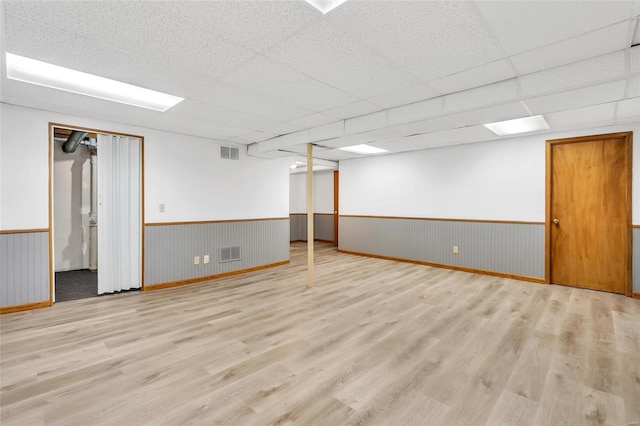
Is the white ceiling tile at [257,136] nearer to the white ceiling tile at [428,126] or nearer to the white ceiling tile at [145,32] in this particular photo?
the white ceiling tile at [428,126]

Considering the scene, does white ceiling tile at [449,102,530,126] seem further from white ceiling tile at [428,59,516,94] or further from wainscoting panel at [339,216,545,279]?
wainscoting panel at [339,216,545,279]

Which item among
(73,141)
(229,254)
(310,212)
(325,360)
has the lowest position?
(325,360)

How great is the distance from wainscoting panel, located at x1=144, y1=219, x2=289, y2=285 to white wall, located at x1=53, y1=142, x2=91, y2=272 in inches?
95.8

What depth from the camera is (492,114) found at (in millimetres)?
3430

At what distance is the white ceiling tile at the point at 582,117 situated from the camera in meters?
3.61

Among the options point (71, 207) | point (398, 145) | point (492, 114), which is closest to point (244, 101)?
point (492, 114)

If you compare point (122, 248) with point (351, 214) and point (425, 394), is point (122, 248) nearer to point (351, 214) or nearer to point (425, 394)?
point (425, 394)

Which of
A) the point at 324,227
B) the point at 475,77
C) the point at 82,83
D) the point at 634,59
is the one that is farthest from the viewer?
the point at 324,227

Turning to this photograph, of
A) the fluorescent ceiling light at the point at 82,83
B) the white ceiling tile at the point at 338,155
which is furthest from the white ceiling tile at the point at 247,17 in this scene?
the white ceiling tile at the point at 338,155

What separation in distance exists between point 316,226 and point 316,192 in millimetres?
1158

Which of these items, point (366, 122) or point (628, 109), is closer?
point (628, 109)

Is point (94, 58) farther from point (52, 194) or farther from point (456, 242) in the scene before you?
point (456, 242)

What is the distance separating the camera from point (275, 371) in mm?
2311

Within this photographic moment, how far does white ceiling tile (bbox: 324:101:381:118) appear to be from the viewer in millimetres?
3517
